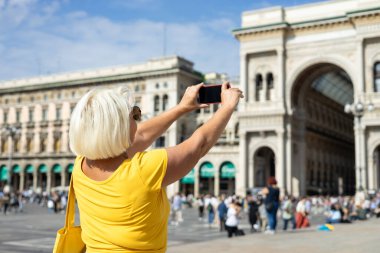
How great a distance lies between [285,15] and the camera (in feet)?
173

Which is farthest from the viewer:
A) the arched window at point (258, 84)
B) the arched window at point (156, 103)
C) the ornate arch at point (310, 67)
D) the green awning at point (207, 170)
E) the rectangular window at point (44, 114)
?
the rectangular window at point (44, 114)

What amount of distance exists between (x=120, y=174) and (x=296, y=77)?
161 ft

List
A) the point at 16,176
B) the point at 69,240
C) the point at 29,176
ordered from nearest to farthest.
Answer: the point at 69,240
the point at 29,176
the point at 16,176

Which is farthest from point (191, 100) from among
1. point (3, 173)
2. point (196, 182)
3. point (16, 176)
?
point (3, 173)

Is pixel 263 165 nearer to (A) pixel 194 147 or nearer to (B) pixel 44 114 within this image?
(B) pixel 44 114

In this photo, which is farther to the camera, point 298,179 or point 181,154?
point 298,179

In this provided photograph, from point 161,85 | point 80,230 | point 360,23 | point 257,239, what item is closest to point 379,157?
point 360,23

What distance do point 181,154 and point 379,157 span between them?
180ft

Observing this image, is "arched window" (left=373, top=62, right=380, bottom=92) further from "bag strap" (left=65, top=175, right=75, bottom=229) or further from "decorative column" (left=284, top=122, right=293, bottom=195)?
"bag strap" (left=65, top=175, right=75, bottom=229)

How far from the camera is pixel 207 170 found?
206 ft

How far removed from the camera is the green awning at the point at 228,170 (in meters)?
60.5

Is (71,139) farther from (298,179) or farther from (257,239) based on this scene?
(298,179)

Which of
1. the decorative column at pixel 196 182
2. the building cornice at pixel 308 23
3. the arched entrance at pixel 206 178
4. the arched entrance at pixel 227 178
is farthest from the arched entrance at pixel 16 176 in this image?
the building cornice at pixel 308 23

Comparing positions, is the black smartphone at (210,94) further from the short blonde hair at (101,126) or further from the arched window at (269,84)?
the arched window at (269,84)
